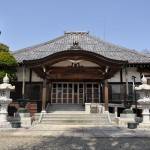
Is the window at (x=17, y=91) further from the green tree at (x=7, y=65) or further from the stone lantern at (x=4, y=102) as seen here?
the stone lantern at (x=4, y=102)

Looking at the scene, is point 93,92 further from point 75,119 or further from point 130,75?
point 75,119

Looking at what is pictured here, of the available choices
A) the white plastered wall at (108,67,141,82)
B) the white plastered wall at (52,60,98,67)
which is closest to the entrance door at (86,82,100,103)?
the white plastered wall at (108,67,141,82)

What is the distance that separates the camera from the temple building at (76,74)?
1689cm

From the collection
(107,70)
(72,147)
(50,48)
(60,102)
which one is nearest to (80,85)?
(60,102)

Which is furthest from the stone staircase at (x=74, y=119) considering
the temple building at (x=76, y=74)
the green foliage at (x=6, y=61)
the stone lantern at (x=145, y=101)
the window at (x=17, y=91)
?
the green foliage at (x=6, y=61)

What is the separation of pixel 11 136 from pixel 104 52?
48.3ft

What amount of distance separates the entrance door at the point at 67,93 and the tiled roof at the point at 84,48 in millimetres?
3729

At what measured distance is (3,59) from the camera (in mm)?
17109

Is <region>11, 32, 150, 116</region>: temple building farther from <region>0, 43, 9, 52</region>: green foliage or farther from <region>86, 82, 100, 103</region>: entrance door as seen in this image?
<region>0, 43, 9, 52</region>: green foliage

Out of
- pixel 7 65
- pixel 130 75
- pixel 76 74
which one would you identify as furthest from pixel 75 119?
pixel 130 75

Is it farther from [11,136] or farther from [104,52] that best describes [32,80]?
[11,136]

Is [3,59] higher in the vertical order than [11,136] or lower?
higher

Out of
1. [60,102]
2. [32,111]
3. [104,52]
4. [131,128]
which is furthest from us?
[104,52]

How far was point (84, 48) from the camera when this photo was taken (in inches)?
893
